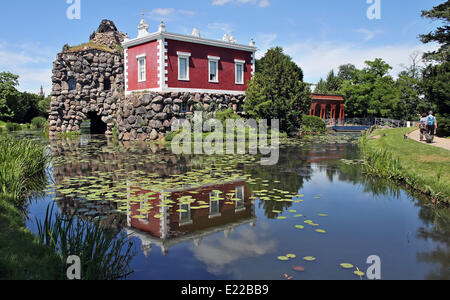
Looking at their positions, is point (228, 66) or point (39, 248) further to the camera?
point (228, 66)

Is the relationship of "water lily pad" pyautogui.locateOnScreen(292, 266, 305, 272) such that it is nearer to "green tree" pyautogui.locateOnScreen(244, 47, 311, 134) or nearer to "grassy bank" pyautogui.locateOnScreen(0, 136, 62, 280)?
"grassy bank" pyautogui.locateOnScreen(0, 136, 62, 280)

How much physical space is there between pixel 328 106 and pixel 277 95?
2367 cm

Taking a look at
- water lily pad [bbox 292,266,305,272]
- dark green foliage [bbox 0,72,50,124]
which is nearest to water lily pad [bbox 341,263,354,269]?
water lily pad [bbox 292,266,305,272]

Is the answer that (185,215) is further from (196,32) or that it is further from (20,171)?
(196,32)

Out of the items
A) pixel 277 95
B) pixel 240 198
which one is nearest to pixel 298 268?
pixel 240 198

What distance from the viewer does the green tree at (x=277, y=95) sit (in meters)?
25.8

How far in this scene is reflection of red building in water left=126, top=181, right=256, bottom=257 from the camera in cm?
574

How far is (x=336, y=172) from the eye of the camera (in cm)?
1186

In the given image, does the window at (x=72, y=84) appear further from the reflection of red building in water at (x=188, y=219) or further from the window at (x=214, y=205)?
the window at (x=214, y=205)

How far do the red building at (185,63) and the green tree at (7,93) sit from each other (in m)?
30.1

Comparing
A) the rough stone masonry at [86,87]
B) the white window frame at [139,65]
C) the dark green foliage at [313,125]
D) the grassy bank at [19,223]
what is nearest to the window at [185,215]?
the grassy bank at [19,223]
